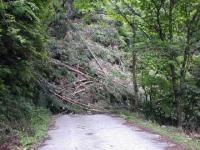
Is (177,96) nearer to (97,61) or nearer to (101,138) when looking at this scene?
(101,138)

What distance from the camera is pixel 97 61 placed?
29547mm

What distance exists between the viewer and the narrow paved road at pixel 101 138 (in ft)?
39.7

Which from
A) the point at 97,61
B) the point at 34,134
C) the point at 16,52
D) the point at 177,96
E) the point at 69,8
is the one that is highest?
the point at 69,8

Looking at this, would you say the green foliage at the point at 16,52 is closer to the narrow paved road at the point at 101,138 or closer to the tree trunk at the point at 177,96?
the narrow paved road at the point at 101,138

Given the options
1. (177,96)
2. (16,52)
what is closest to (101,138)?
(16,52)

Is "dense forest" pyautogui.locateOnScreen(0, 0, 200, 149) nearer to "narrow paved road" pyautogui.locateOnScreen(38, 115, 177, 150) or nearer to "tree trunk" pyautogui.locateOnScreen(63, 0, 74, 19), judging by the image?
"tree trunk" pyautogui.locateOnScreen(63, 0, 74, 19)

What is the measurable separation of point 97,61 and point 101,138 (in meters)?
16.1

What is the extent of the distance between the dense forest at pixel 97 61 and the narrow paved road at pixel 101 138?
1.23 meters

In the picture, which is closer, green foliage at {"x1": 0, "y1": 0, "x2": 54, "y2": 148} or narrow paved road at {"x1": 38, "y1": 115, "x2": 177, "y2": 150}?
narrow paved road at {"x1": 38, "y1": 115, "x2": 177, "y2": 150}

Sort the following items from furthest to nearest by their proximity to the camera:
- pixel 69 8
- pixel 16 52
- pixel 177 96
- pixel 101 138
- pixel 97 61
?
1. pixel 69 8
2. pixel 97 61
3. pixel 177 96
4. pixel 16 52
5. pixel 101 138

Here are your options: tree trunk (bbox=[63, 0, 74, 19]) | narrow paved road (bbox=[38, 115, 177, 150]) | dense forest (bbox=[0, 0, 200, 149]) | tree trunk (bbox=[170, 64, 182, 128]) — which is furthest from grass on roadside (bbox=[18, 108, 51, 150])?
tree trunk (bbox=[63, 0, 74, 19])

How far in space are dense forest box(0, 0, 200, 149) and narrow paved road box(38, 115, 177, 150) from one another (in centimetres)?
123

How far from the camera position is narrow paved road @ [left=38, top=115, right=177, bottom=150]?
12.1 m

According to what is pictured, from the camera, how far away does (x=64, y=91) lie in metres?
26.1
